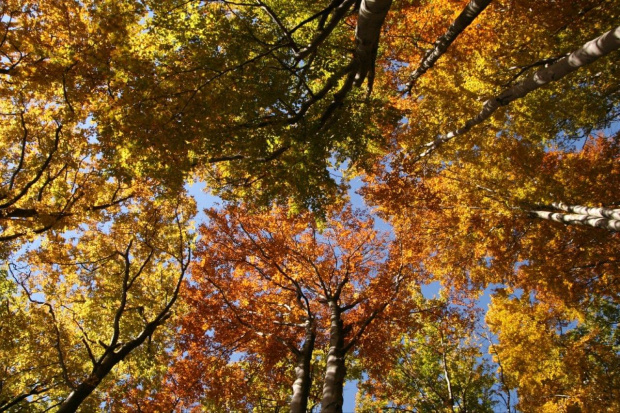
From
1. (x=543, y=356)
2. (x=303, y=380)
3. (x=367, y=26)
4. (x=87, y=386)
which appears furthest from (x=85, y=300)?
(x=543, y=356)

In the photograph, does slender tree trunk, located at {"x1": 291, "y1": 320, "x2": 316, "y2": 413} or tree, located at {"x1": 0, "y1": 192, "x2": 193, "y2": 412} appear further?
tree, located at {"x1": 0, "y1": 192, "x2": 193, "y2": 412}

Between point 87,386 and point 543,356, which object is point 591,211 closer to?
point 543,356

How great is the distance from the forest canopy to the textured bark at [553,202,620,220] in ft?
0.21

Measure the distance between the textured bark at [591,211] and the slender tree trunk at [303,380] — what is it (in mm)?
6668

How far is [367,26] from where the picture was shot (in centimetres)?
435

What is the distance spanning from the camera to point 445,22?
28.3 ft

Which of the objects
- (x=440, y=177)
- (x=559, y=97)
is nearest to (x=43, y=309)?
(x=440, y=177)

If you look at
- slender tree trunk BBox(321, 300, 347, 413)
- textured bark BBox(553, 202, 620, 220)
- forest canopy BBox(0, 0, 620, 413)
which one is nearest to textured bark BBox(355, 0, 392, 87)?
forest canopy BBox(0, 0, 620, 413)

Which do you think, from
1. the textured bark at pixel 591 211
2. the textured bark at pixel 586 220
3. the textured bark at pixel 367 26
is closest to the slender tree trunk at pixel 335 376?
the textured bark at pixel 367 26

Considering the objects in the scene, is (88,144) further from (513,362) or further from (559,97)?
(513,362)

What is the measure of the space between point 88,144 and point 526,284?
13866 millimetres

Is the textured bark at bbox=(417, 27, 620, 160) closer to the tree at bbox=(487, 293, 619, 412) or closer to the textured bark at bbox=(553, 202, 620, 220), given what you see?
the textured bark at bbox=(553, 202, 620, 220)

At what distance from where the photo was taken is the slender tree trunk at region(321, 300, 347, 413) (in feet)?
17.6

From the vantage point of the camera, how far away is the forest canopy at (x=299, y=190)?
5207 mm
